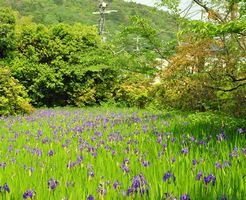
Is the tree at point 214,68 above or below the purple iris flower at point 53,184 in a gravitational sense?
above

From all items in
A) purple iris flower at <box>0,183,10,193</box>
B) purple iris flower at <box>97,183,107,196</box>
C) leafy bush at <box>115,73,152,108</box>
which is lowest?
leafy bush at <box>115,73,152,108</box>

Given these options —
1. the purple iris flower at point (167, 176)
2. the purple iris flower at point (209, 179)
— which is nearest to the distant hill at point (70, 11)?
the purple iris flower at point (167, 176)

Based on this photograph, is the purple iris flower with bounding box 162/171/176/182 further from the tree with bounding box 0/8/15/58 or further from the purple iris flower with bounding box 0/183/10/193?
the tree with bounding box 0/8/15/58

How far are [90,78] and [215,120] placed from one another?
47.7 ft

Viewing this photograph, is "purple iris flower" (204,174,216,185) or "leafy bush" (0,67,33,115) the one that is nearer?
"purple iris flower" (204,174,216,185)

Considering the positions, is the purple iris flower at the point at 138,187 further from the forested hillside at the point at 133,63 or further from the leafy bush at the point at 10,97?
the leafy bush at the point at 10,97

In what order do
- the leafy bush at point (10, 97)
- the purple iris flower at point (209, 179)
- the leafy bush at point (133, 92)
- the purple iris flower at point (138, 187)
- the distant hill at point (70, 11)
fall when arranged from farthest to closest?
the distant hill at point (70, 11) < the leafy bush at point (133, 92) < the leafy bush at point (10, 97) < the purple iris flower at point (209, 179) < the purple iris flower at point (138, 187)

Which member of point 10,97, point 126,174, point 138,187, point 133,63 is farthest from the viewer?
point 10,97

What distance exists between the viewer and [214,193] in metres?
2.72

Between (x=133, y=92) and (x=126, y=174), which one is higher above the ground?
(x=126, y=174)

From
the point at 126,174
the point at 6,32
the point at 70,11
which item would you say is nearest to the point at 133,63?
the point at 126,174

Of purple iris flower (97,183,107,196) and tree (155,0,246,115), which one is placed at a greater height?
tree (155,0,246,115)

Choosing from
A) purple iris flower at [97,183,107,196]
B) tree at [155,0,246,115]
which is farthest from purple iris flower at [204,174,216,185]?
tree at [155,0,246,115]

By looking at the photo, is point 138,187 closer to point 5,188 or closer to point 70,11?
point 5,188
